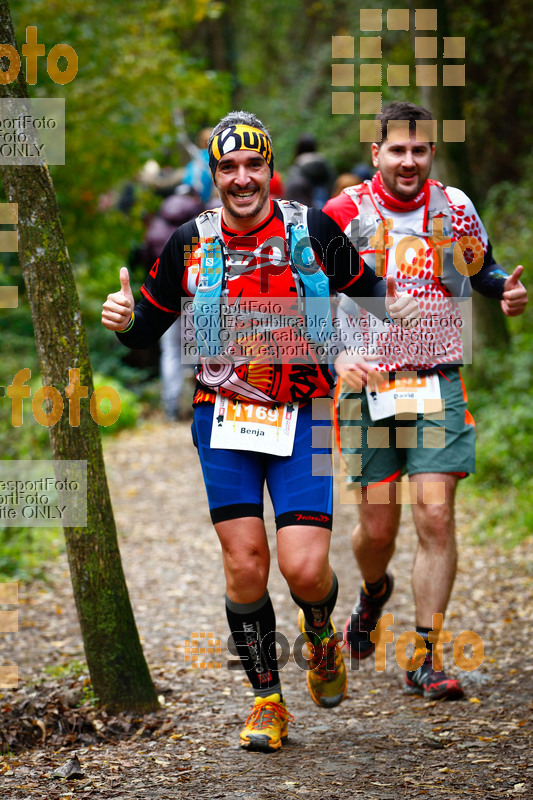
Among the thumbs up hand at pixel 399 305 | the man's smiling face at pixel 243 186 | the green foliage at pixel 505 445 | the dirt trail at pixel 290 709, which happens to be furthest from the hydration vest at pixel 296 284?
the green foliage at pixel 505 445

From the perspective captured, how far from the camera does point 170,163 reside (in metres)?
13.5

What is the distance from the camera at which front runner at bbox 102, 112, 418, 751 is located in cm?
339

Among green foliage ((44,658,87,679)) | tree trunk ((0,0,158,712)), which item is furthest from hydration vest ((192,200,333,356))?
green foliage ((44,658,87,679))

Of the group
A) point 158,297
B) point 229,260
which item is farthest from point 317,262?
point 158,297

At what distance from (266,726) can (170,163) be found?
11.1 meters

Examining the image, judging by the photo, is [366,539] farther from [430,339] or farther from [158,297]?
[158,297]

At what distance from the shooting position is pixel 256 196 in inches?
133

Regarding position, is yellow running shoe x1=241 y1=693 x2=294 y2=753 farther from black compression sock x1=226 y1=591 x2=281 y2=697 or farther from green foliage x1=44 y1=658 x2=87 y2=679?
green foliage x1=44 y1=658 x2=87 y2=679

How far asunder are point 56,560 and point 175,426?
184 inches

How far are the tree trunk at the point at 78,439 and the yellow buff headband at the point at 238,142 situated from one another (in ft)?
2.15

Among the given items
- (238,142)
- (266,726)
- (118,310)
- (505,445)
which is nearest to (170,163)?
(505,445)

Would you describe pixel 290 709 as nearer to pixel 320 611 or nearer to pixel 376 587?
pixel 376 587

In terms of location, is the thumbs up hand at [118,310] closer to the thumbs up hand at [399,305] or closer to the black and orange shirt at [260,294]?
the black and orange shirt at [260,294]

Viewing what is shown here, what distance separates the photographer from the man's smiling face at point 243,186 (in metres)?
3.37
